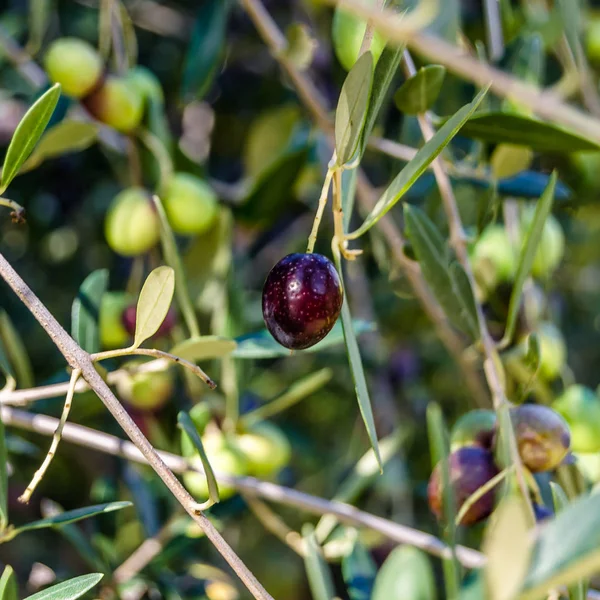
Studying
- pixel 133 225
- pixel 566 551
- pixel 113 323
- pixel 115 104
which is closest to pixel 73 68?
pixel 115 104

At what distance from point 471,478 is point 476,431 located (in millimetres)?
97

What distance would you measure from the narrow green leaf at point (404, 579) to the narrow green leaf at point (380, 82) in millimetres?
500

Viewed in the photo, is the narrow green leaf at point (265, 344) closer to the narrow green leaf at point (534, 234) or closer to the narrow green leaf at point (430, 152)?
the narrow green leaf at point (534, 234)

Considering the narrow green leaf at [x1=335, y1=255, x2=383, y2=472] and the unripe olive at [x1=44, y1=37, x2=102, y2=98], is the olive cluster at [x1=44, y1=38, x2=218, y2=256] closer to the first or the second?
the unripe olive at [x1=44, y1=37, x2=102, y2=98]

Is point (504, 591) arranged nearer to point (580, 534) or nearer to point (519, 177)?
point (580, 534)

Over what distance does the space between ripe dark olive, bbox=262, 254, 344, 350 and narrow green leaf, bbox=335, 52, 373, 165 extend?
9cm

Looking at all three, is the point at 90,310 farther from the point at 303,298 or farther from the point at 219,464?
the point at 303,298

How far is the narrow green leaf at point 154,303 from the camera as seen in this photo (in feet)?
A: 2.25

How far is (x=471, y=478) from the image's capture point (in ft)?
2.80

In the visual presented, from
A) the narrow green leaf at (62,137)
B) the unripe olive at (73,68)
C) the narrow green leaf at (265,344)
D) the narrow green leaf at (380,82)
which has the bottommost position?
the narrow green leaf at (265,344)

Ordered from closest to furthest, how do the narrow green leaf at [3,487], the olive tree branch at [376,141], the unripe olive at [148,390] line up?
the narrow green leaf at [3,487], the olive tree branch at [376,141], the unripe olive at [148,390]

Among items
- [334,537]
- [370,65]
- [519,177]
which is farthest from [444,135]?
[334,537]

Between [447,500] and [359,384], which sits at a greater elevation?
[359,384]

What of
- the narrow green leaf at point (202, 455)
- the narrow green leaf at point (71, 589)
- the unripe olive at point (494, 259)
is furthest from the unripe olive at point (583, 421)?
the narrow green leaf at point (71, 589)
